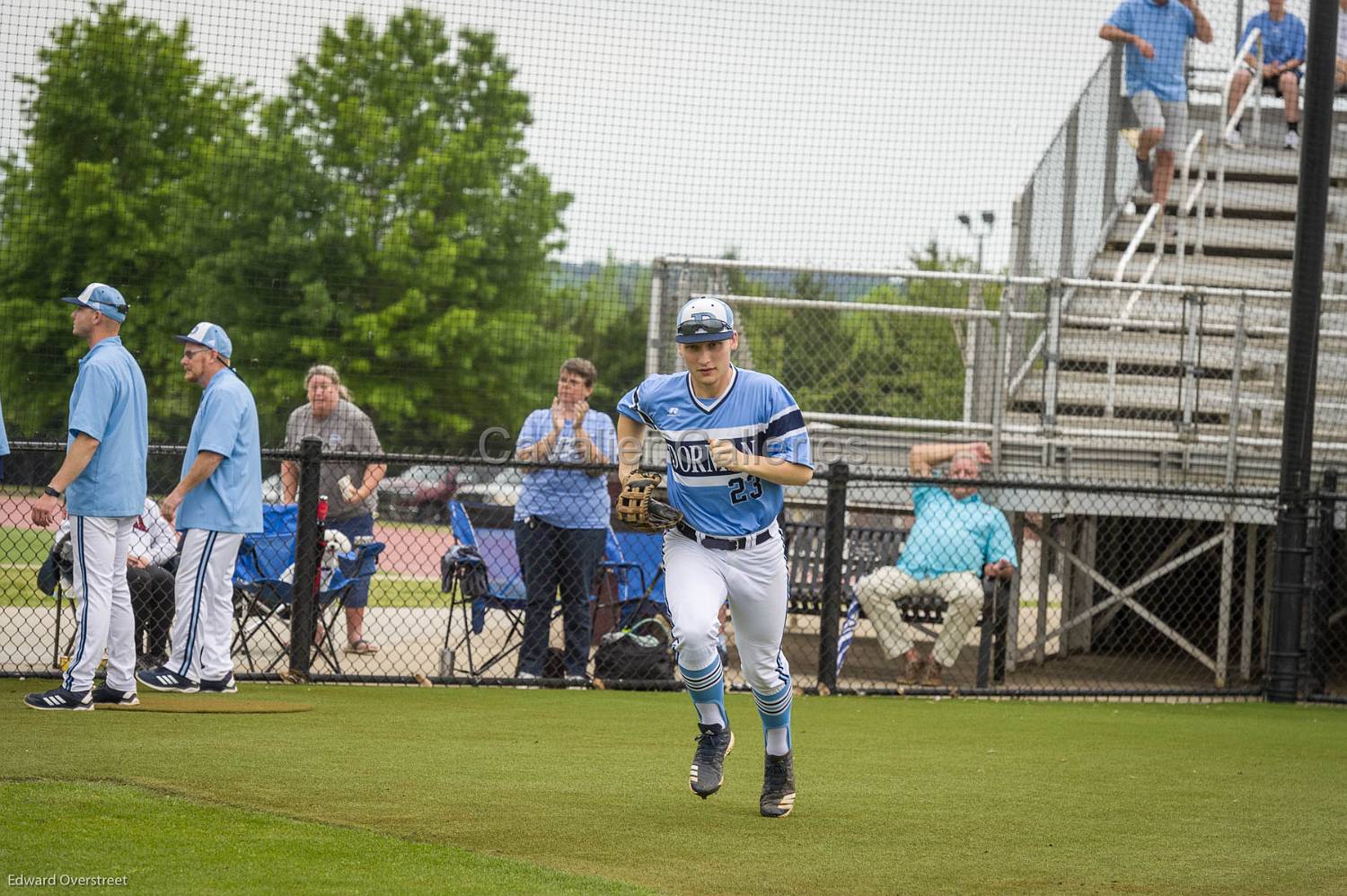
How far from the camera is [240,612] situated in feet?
29.0

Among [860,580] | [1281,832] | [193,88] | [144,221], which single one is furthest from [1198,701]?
[193,88]

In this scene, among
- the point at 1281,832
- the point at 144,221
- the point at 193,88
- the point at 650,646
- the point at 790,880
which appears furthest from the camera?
the point at 193,88

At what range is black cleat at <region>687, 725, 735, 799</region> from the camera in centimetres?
509

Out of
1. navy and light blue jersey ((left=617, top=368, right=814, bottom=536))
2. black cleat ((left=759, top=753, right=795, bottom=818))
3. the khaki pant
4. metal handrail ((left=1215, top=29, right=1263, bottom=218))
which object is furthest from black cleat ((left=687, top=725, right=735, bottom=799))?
metal handrail ((left=1215, top=29, right=1263, bottom=218))

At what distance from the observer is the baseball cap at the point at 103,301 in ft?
21.7

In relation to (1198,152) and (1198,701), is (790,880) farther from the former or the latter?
(1198,152)

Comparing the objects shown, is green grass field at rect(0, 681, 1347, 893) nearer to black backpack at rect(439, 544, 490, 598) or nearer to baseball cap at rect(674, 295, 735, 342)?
black backpack at rect(439, 544, 490, 598)

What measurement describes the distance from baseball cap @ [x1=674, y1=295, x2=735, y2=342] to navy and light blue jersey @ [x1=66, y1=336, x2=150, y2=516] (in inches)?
114

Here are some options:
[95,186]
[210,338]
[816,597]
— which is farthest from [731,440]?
[95,186]

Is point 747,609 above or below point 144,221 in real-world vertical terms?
below

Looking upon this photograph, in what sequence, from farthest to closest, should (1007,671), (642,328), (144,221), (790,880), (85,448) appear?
(642,328) < (144,221) < (1007,671) < (85,448) < (790,880)

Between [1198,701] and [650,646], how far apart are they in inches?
140

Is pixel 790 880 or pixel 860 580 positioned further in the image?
pixel 860 580

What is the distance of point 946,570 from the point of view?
370 inches
